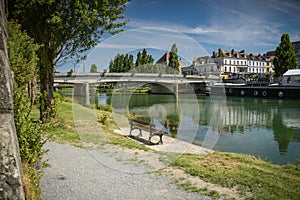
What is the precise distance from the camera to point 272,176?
587cm

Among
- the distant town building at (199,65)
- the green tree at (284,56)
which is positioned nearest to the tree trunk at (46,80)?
the distant town building at (199,65)

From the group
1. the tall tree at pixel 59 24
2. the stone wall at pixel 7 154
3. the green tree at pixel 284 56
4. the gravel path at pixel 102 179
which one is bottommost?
the gravel path at pixel 102 179

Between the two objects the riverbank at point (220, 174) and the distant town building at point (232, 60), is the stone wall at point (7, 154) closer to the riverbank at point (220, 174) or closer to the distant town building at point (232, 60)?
the riverbank at point (220, 174)

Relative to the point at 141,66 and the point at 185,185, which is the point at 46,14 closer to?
the point at 141,66

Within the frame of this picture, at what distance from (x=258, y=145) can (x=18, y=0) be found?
12464mm

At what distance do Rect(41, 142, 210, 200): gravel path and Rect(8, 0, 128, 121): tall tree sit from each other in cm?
402

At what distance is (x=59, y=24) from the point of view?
34.2 feet

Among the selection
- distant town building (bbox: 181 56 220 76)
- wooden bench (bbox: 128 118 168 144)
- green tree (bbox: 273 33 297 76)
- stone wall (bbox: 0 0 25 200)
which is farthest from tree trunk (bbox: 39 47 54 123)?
green tree (bbox: 273 33 297 76)

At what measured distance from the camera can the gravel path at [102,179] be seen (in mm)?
4609

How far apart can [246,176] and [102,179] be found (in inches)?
125

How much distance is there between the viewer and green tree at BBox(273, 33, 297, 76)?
175ft

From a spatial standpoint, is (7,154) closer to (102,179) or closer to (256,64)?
(102,179)

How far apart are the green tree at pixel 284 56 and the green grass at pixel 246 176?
53.9m

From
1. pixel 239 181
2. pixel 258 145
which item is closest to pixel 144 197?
pixel 239 181
